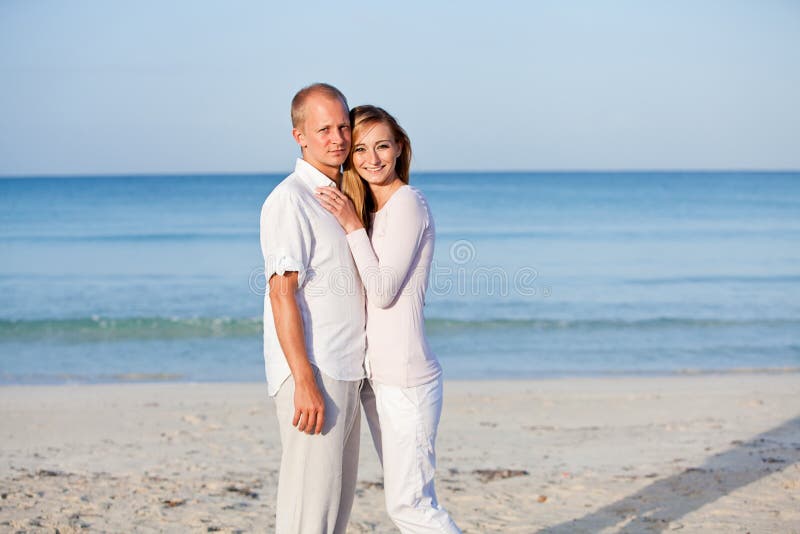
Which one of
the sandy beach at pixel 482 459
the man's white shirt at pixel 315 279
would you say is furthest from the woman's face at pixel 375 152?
the sandy beach at pixel 482 459

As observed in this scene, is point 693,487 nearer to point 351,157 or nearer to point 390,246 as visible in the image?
point 390,246

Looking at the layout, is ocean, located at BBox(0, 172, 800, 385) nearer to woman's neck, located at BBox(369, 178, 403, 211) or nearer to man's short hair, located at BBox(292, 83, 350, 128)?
woman's neck, located at BBox(369, 178, 403, 211)

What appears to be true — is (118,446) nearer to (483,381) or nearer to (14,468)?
(14,468)

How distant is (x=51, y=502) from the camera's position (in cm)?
500

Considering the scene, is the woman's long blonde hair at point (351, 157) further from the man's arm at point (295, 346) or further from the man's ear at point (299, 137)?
the man's arm at point (295, 346)

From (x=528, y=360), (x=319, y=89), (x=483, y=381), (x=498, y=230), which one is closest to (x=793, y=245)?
(x=498, y=230)

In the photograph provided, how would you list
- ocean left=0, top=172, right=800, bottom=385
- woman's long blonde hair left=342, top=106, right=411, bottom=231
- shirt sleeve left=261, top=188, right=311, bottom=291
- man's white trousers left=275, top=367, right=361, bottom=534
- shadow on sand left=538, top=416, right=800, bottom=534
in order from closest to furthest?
shirt sleeve left=261, top=188, right=311, bottom=291 < man's white trousers left=275, top=367, right=361, bottom=534 < woman's long blonde hair left=342, top=106, right=411, bottom=231 < shadow on sand left=538, top=416, right=800, bottom=534 < ocean left=0, top=172, right=800, bottom=385

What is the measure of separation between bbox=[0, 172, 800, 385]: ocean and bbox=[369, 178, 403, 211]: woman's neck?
658cm

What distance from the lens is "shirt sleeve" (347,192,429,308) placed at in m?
3.00

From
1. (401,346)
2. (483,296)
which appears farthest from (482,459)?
(483,296)

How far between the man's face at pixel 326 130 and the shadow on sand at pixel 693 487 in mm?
2634

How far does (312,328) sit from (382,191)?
66 cm

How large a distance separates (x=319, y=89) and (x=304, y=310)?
2.75ft

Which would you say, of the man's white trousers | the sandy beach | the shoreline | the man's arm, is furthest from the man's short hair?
the shoreline
